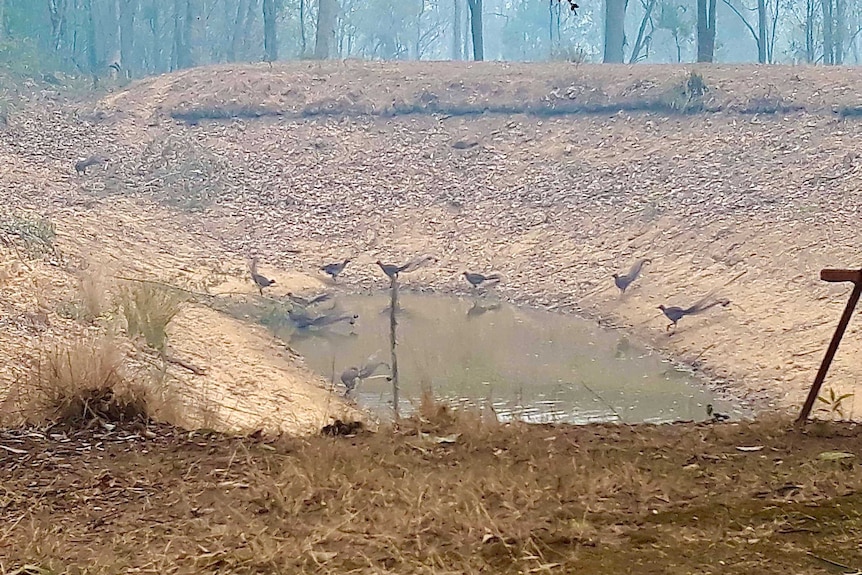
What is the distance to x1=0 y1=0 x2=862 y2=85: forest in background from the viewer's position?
37031 mm

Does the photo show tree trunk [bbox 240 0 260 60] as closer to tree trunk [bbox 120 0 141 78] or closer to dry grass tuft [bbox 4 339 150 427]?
tree trunk [bbox 120 0 141 78]

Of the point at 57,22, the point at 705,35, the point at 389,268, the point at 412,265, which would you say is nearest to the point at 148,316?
the point at 389,268

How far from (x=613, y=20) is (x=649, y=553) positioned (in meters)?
36.4

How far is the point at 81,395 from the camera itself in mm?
5109

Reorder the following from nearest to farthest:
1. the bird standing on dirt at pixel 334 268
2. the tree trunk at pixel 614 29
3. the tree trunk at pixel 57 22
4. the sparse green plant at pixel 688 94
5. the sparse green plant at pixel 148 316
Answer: the sparse green plant at pixel 148 316
the bird standing on dirt at pixel 334 268
the sparse green plant at pixel 688 94
the tree trunk at pixel 614 29
the tree trunk at pixel 57 22

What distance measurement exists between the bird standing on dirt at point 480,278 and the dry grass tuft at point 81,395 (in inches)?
520

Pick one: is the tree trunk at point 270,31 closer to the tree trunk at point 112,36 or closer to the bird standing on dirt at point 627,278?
the tree trunk at point 112,36

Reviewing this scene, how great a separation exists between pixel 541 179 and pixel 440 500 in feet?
66.3

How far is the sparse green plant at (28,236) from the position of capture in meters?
14.4

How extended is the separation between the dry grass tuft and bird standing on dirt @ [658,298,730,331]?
35.1ft

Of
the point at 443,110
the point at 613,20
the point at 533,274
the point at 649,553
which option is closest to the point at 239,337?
the point at 533,274

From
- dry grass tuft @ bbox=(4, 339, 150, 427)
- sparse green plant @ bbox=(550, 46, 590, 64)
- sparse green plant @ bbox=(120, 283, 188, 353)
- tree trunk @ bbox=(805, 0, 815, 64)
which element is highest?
tree trunk @ bbox=(805, 0, 815, 64)

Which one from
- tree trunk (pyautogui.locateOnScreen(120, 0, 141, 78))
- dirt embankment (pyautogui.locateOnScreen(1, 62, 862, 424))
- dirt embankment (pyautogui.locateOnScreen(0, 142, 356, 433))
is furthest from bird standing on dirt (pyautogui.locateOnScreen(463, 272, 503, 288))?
tree trunk (pyautogui.locateOnScreen(120, 0, 141, 78))

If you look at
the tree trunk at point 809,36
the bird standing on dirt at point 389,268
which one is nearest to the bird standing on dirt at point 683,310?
the bird standing on dirt at point 389,268
